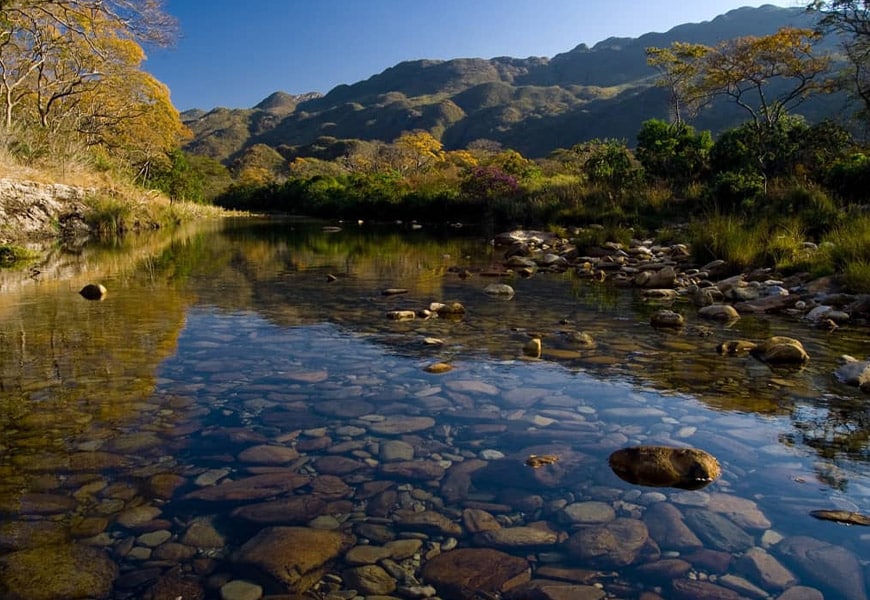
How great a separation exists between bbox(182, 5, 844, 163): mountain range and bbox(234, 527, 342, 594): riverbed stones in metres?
83.4

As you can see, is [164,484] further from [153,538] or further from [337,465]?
[337,465]

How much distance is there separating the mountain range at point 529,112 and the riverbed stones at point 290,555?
273 ft

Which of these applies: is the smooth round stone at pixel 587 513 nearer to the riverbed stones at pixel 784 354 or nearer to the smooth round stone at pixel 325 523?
the smooth round stone at pixel 325 523

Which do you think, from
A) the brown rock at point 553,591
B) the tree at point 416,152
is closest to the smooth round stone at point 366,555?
the brown rock at point 553,591

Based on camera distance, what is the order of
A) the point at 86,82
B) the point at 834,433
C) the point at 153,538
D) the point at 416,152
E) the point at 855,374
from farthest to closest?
the point at 416,152 < the point at 86,82 < the point at 855,374 < the point at 834,433 < the point at 153,538

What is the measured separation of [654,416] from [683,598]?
1.73 m

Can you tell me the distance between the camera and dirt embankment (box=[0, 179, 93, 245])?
14.5m

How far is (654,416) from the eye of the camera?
3.52m

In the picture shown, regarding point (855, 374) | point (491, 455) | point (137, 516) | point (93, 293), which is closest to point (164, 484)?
point (137, 516)

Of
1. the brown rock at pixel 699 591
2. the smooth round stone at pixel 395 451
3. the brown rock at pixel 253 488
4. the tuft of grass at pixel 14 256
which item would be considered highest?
the tuft of grass at pixel 14 256

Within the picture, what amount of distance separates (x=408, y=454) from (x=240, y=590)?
115 centimetres

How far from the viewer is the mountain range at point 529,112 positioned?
105m

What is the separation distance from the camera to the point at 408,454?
292 cm

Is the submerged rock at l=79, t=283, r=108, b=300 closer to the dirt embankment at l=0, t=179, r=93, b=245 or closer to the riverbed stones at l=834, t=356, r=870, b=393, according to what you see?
the riverbed stones at l=834, t=356, r=870, b=393
